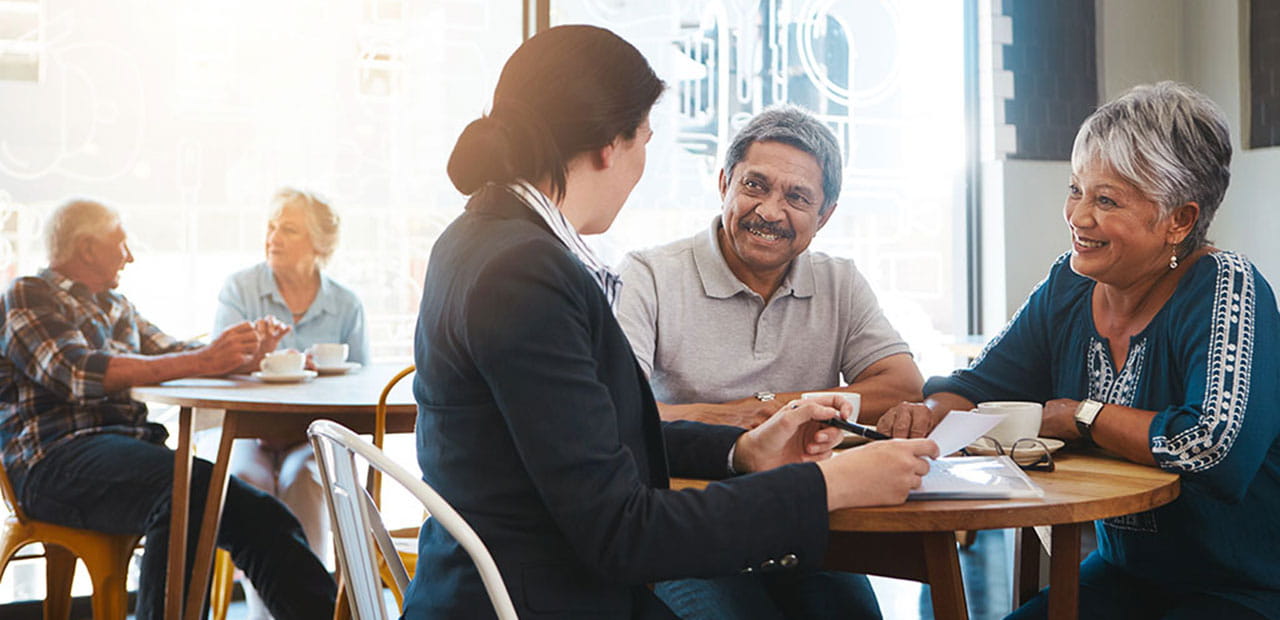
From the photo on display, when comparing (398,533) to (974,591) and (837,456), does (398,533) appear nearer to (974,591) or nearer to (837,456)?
(837,456)

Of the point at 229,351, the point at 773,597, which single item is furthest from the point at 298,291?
the point at 773,597

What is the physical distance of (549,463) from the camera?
1.09 m

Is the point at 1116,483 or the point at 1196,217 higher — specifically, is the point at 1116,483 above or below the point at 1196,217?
below

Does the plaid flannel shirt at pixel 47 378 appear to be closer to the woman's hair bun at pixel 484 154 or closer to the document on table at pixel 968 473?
the woman's hair bun at pixel 484 154

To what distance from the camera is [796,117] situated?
2139mm

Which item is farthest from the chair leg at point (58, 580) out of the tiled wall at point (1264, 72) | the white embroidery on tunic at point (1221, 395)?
the tiled wall at point (1264, 72)

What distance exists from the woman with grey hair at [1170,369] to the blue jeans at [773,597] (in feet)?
0.87

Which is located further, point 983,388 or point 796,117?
point 796,117

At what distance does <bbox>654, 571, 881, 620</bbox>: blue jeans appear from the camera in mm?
1621

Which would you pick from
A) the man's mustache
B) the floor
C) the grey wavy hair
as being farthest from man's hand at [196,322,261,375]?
the man's mustache

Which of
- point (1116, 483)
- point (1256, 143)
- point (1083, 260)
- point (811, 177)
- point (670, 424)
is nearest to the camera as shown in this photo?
point (1116, 483)

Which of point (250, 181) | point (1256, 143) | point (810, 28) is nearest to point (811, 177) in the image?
point (250, 181)

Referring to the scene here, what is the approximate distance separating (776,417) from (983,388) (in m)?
0.59

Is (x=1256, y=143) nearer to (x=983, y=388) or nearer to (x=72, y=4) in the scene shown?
(x=983, y=388)
